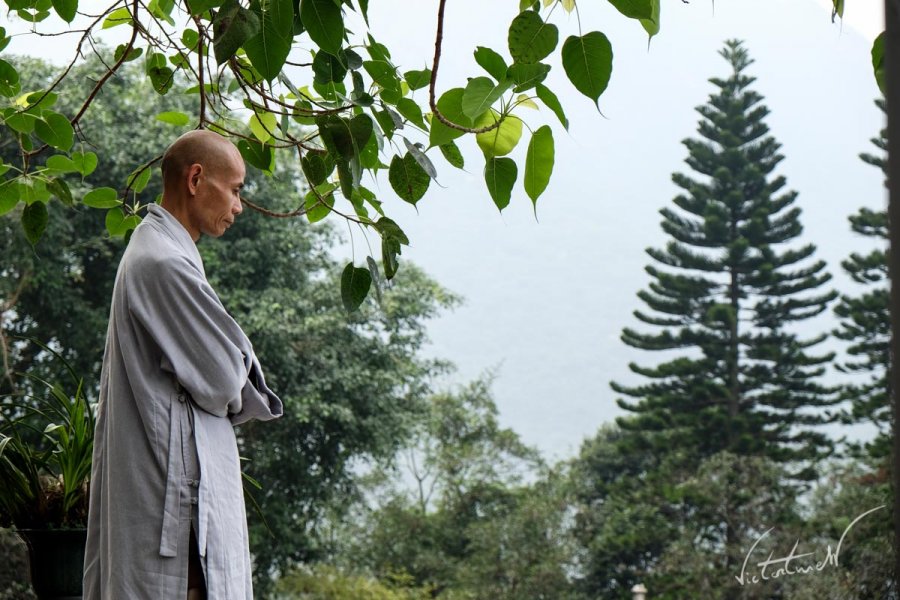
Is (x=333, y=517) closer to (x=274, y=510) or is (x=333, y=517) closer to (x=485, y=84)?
(x=274, y=510)

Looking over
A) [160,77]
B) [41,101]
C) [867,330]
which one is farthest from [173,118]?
[867,330]

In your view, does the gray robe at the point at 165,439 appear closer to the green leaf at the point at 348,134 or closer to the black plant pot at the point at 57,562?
the green leaf at the point at 348,134

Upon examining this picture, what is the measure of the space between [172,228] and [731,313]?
1166 centimetres

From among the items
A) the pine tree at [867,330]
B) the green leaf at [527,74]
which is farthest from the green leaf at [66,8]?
the pine tree at [867,330]

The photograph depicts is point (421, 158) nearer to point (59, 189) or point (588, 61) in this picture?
point (588, 61)

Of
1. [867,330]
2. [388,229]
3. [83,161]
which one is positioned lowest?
[388,229]

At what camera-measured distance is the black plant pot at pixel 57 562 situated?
1.80 metres

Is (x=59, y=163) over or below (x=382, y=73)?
over

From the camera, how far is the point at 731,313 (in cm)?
1249

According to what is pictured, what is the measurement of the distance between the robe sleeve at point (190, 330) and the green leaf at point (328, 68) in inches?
12.3

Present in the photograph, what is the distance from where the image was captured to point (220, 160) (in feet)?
4.72

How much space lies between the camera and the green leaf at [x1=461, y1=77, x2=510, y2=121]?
2.77ft

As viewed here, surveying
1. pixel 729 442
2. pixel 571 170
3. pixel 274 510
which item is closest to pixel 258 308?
pixel 274 510
